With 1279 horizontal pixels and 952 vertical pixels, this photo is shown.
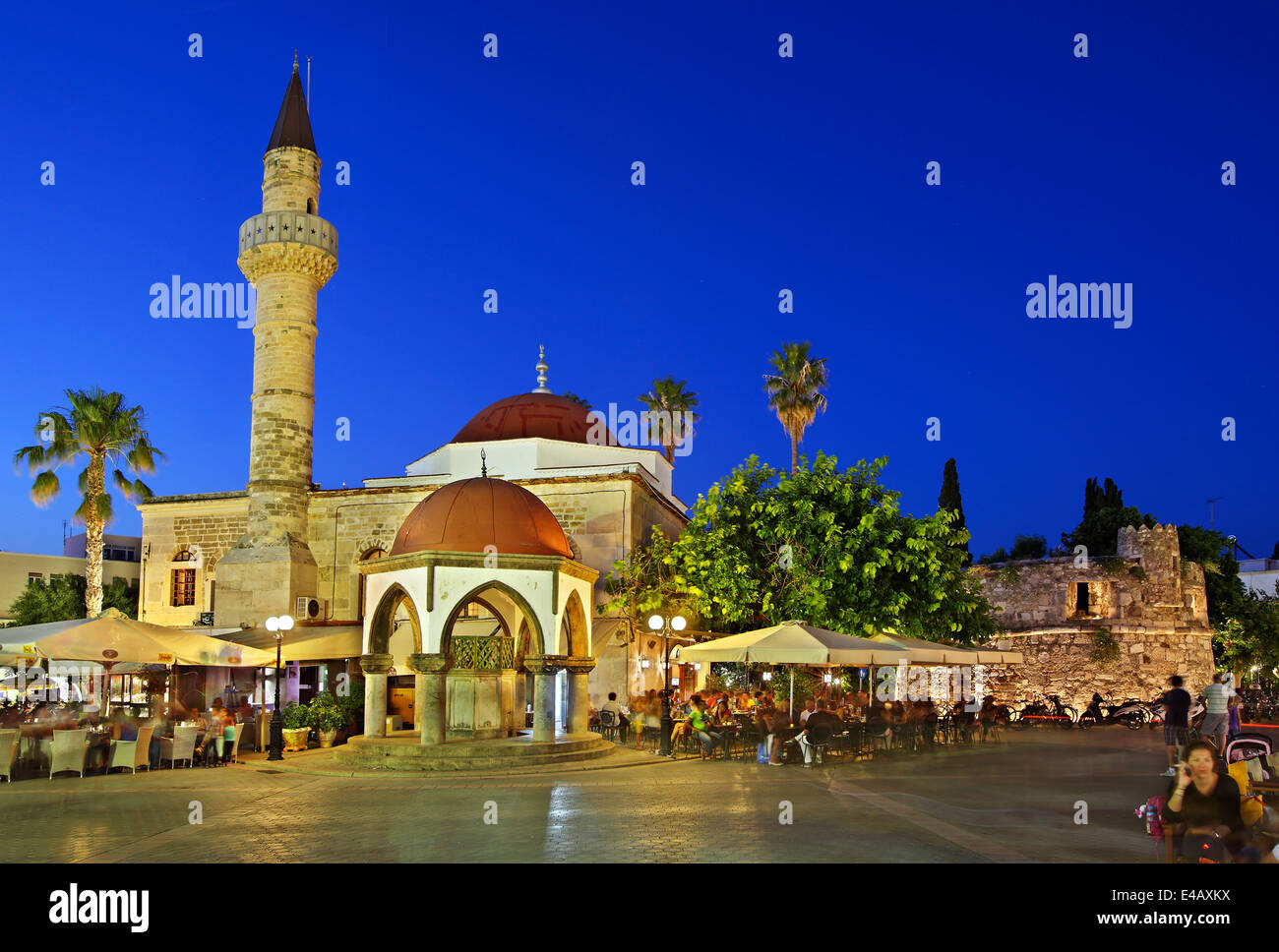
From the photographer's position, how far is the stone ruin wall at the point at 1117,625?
35.8 metres

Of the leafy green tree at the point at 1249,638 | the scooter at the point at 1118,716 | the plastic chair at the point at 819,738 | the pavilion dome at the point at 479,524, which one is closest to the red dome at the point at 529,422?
the pavilion dome at the point at 479,524

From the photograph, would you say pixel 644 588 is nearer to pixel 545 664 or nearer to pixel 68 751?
pixel 545 664

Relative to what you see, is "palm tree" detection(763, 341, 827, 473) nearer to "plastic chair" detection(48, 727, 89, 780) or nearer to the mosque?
the mosque

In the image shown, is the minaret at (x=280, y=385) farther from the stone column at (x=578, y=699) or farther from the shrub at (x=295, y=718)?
the stone column at (x=578, y=699)

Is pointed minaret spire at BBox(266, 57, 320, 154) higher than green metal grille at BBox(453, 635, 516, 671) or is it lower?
higher

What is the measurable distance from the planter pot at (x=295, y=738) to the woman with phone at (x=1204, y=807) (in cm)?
1728

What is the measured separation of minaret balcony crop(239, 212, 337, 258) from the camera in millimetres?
28017

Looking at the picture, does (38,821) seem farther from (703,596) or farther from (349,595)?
(349,595)

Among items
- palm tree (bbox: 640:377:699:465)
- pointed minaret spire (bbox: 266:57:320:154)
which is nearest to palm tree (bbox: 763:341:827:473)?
palm tree (bbox: 640:377:699:465)

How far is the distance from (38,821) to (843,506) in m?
17.5

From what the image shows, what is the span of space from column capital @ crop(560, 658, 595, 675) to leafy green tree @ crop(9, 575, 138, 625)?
2862 cm

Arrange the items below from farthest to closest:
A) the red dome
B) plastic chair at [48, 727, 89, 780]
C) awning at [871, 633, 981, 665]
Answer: the red dome < awning at [871, 633, 981, 665] < plastic chair at [48, 727, 89, 780]

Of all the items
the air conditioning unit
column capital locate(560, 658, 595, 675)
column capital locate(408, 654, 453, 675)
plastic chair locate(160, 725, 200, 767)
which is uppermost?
the air conditioning unit
